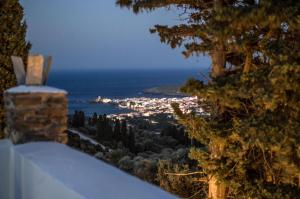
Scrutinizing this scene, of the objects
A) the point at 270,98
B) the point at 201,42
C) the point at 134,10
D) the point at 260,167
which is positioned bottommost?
the point at 260,167

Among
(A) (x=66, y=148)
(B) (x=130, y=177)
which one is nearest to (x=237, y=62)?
(B) (x=130, y=177)

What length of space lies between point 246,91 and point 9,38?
4.84 m

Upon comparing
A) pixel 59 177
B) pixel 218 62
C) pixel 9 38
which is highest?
pixel 9 38

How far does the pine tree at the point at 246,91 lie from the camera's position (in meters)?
2.48

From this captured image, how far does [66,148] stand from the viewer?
3.80 metres

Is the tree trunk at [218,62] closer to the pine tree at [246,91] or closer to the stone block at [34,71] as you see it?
the pine tree at [246,91]

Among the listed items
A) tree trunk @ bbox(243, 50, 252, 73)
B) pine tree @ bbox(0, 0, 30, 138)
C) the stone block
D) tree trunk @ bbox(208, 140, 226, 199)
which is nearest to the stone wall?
the stone block

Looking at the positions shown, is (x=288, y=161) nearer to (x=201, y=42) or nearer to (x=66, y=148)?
(x=201, y=42)

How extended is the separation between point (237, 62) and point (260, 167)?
0.89 meters

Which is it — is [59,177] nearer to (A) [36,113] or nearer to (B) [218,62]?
(A) [36,113]

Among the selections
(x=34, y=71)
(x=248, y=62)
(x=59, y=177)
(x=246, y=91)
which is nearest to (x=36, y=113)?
(x=34, y=71)

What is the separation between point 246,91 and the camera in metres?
2.65

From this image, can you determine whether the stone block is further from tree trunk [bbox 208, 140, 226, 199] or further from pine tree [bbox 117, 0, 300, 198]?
tree trunk [bbox 208, 140, 226, 199]

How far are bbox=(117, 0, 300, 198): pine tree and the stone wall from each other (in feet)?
3.87
